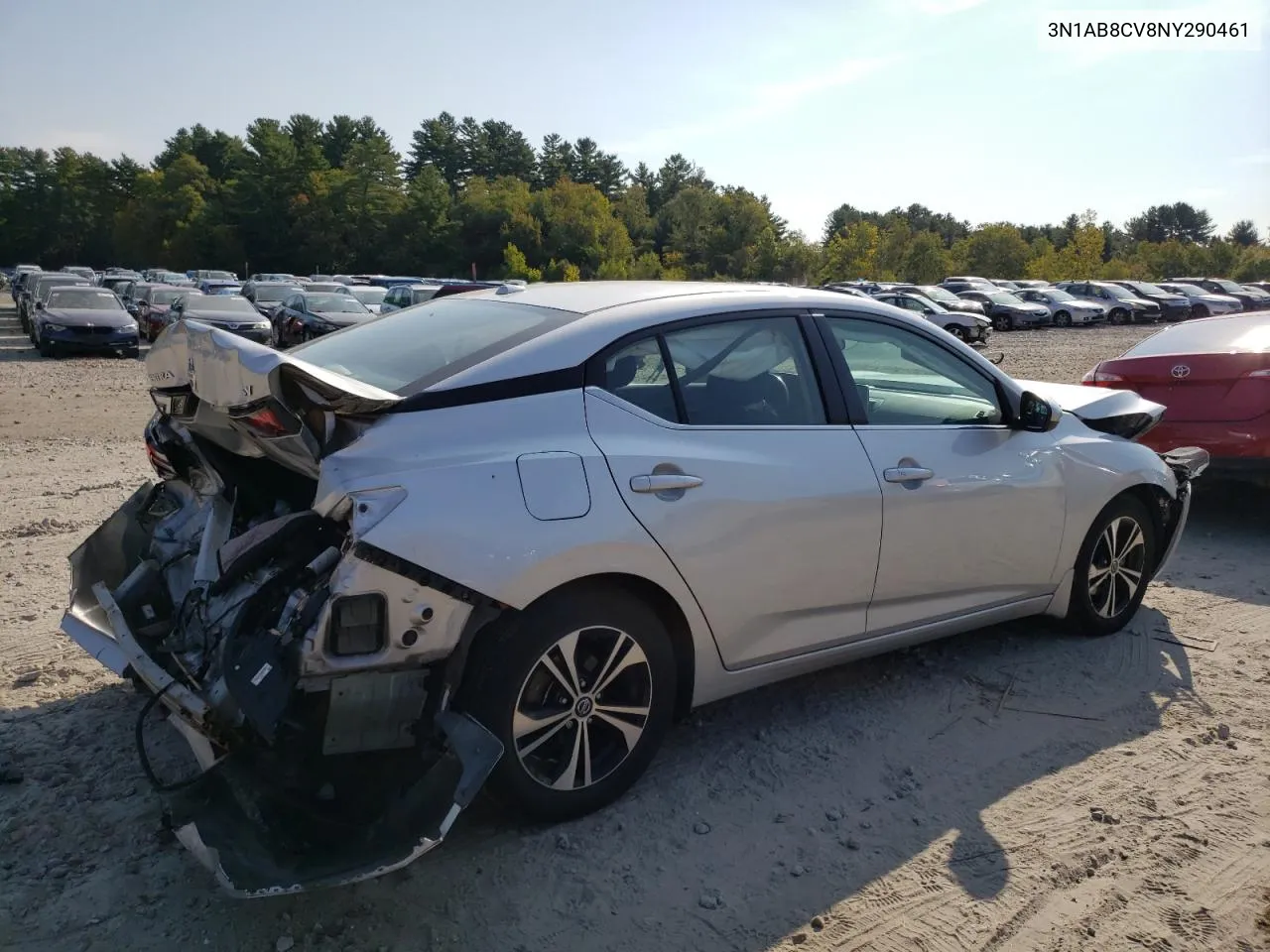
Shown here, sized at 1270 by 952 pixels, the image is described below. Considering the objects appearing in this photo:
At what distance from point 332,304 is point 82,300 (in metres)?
5.36

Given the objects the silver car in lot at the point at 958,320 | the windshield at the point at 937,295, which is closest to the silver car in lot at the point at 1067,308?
the windshield at the point at 937,295

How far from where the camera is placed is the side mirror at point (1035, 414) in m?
4.26

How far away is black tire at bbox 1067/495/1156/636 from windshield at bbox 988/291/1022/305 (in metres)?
34.9

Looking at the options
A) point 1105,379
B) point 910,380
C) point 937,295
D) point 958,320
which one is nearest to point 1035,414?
point 910,380

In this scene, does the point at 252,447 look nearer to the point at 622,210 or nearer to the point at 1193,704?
the point at 1193,704

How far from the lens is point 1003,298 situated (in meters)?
37.6

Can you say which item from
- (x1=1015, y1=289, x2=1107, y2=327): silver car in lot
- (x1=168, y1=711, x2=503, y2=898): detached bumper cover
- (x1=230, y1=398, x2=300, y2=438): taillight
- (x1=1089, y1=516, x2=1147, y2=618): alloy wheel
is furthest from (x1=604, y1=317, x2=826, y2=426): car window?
(x1=1015, y1=289, x2=1107, y2=327): silver car in lot

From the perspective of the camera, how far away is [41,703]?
390 cm

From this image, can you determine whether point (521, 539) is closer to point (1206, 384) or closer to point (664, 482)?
point (664, 482)

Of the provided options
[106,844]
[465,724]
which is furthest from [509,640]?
[106,844]

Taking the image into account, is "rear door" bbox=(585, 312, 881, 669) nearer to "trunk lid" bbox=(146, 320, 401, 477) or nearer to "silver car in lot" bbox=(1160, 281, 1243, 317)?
"trunk lid" bbox=(146, 320, 401, 477)

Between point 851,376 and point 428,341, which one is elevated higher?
point 428,341

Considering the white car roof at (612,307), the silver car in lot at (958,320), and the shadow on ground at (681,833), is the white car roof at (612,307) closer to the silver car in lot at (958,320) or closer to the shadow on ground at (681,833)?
the shadow on ground at (681,833)

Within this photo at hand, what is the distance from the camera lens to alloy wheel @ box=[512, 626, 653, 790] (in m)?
3.00
